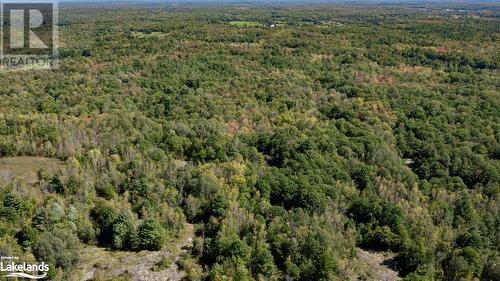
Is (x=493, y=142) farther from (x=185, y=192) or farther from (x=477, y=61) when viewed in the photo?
(x=477, y=61)

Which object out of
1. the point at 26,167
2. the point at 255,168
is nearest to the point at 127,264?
the point at 255,168

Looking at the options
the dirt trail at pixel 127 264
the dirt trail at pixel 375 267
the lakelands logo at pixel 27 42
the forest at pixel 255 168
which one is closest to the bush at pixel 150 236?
the forest at pixel 255 168

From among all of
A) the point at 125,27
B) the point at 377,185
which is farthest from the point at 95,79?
the point at 125,27

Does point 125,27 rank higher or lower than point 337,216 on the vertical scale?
higher

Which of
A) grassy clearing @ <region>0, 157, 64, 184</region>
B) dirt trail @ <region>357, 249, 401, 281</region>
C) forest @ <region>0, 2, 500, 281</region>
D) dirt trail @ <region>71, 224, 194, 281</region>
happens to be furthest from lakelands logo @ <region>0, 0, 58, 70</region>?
dirt trail @ <region>357, 249, 401, 281</region>

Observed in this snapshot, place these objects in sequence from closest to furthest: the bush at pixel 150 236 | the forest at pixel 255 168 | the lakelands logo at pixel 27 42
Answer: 1. the forest at pixel 255 168
2. the bush at pixel 150 236
3. the lakelands logo at pixel 27 42

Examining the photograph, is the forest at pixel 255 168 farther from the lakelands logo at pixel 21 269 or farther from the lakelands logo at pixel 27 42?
the lakelands logo at pixel 27 42

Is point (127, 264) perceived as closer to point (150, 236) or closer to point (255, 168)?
point (150, 236)
